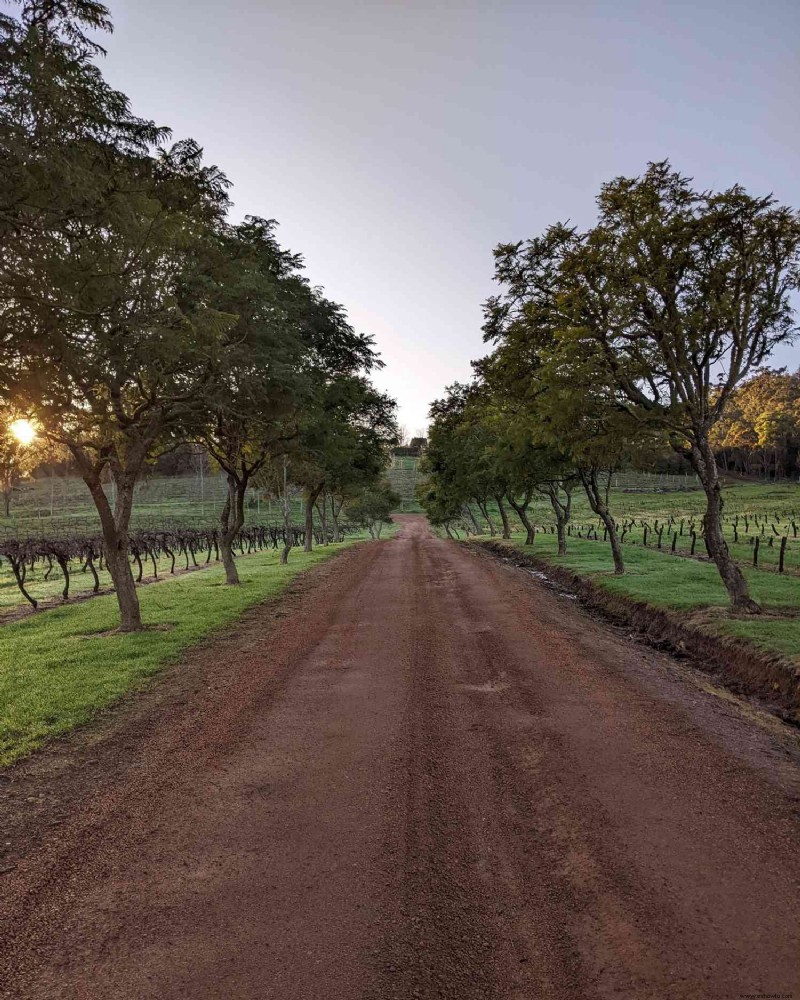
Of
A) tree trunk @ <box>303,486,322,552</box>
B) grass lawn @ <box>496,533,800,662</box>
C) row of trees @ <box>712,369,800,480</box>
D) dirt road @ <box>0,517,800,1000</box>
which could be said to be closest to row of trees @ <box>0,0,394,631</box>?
dirt road @ <box>0,517,800,1000</box>

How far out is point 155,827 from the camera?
14.9 ft

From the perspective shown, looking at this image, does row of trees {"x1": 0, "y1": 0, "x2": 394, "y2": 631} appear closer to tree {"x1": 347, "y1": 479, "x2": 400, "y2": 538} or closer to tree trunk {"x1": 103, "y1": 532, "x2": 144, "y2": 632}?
tree trunk {"x1": 103, "y1": 532, "x2": 144, "y2": 632}

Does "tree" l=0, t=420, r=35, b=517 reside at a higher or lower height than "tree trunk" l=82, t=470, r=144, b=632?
higher

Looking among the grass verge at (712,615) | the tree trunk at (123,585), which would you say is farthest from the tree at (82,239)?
the grass verge at (712,615)

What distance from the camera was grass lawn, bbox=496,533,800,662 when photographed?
10.1 m

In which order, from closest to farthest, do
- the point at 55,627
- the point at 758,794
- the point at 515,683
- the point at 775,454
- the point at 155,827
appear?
A: the point at 155,827 → the point at 758,794 → the point at 515,683 → the point at 55,627 → the point at 775,454

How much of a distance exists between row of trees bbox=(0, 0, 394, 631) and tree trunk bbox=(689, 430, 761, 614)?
9.71 meters

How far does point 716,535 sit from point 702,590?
9.06 ft

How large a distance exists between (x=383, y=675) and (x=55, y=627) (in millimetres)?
9486

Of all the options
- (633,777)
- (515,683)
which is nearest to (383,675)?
(515,683)

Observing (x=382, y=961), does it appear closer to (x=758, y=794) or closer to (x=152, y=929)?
(x=152, y=929)

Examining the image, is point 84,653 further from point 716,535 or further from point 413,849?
point 716,535

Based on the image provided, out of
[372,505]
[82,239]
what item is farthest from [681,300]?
[372,505]

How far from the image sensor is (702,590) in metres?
14.9
